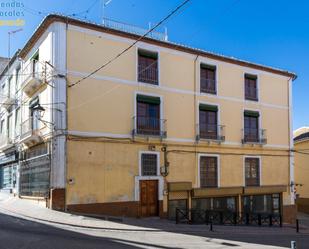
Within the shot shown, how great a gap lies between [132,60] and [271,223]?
1211cm

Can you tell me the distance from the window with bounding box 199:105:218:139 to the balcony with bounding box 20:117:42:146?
9302 millimetres

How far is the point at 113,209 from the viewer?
63.0ft

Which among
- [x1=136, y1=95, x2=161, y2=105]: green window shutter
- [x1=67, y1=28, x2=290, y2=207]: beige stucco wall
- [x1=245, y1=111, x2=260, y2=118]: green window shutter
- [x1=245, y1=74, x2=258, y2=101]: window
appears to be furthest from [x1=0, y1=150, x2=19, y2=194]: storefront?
[x1=245, y1=74, x2=258, y2=101]: window

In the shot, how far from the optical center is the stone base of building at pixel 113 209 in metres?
18.1

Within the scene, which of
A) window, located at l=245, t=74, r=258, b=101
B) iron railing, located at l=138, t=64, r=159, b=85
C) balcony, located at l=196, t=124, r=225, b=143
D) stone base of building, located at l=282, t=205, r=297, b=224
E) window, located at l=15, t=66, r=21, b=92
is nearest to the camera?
iron railing, located at l=138, t=64, r=159, b=85

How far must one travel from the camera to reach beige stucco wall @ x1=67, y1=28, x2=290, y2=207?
18.7m

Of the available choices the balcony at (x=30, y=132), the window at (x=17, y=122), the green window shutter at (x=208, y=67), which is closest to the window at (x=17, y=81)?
the window at (x=17, y=122)

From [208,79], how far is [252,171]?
6757 mm

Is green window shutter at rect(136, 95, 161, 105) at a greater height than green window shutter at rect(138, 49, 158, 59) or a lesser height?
lesser

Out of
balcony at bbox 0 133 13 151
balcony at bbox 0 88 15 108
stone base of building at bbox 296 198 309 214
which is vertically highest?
balcony at bbox 0 88 15 108

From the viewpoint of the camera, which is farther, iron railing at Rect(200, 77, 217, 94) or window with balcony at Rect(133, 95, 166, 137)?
iron railing at Rect(200, 77, 217, 94)

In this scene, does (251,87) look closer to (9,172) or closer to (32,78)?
(32,78)

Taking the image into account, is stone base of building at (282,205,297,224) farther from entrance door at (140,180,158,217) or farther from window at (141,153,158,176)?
window at (141,153,158,176)

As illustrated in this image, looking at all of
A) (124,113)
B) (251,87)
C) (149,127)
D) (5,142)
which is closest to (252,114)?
(251,87)
